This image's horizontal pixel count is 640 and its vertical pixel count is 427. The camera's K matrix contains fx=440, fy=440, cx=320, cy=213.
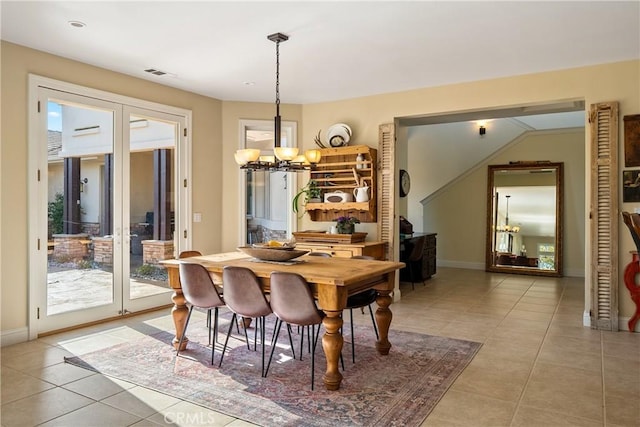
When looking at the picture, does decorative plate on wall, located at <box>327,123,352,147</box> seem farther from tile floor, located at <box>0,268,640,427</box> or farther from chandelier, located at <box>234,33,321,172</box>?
tile floor, located at <box>0,268,640,427</box>

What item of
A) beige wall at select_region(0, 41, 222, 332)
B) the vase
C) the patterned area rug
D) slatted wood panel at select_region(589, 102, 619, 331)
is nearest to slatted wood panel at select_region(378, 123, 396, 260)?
the vase

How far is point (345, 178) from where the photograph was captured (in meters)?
5.82

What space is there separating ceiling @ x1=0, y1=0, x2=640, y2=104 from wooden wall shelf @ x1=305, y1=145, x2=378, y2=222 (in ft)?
3.20

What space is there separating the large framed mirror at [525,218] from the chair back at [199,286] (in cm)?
627

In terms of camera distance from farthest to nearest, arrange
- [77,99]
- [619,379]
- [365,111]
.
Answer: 1. [365,111]
2. [77,99]
3. [619,379]

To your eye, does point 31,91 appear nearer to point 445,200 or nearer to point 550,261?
point 445,200

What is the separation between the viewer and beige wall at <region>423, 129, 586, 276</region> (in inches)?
304

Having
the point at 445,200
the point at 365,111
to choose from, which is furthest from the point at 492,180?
the point at 365,111

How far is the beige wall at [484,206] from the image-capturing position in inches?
304

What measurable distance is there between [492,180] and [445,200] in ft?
3.27

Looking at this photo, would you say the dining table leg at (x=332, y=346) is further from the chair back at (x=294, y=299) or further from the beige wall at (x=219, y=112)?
the beige wall at (x=219, y=112)

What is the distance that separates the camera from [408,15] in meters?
3.35

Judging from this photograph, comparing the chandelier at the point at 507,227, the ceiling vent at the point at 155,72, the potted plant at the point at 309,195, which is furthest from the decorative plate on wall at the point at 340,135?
the chandelier at the point at 507,227

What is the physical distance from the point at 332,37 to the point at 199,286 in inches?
93.2
